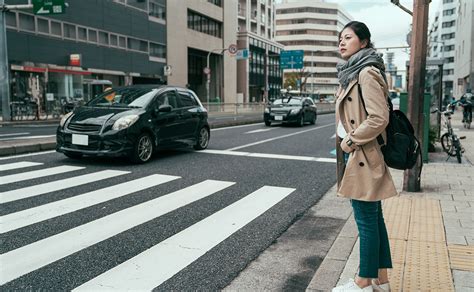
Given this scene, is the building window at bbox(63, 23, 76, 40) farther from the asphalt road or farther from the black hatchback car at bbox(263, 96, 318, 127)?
the asphalt road

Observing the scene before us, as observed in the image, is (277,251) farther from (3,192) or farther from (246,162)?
(246,162)

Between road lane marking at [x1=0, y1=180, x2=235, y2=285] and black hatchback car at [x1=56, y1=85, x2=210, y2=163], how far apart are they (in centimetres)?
242

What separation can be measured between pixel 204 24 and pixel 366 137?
49578 mm

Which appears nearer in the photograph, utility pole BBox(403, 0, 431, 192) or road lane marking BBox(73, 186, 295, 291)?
road lane marking BBox(73, 186, 295, 291)

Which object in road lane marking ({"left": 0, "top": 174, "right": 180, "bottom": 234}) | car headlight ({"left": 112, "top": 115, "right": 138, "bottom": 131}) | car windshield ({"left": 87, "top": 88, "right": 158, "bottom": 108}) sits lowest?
road lane marking ({"left": 0, "top": 174, "right": 180, "bottom": 234})

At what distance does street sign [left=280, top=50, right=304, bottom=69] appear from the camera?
4823 centimetres

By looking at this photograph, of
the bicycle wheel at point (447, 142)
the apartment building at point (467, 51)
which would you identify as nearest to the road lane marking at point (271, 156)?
the bicycle wheel at point (447, 142)

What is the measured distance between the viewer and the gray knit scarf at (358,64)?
2578mm

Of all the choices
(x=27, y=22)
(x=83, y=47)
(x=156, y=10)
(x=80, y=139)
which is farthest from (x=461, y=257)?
(x=156, y=10)

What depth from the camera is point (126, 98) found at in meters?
8.88

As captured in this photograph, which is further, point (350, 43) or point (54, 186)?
point (54, 186)

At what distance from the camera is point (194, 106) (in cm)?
1037

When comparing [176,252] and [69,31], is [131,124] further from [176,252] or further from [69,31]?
[69,31]

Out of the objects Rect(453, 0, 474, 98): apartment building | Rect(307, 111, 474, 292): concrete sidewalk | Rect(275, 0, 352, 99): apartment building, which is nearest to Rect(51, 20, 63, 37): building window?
Rect(307, 111, 474, 292): concrete sidewalk
